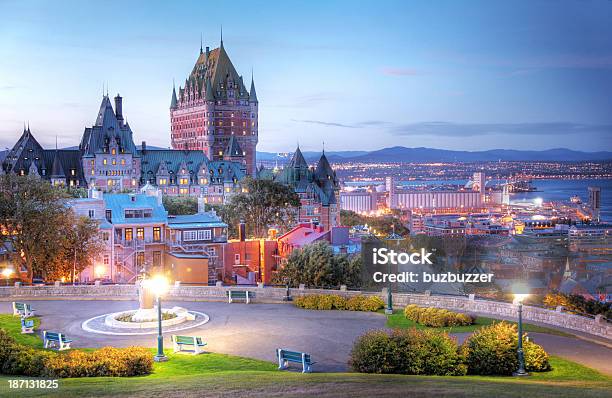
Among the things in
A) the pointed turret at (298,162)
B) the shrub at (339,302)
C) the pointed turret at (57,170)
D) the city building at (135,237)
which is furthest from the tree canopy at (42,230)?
the pointed turret at (57,170)

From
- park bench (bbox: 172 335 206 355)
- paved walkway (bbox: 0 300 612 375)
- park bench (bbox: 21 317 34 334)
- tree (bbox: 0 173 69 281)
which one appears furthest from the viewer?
tree (bbox: 0 173 69 281)

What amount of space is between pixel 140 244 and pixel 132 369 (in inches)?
1240

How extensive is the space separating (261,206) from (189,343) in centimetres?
5686

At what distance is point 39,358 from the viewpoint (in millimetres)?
18547

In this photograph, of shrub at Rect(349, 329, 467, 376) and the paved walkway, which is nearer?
shrub at Rect(349, 329, 467, 376)

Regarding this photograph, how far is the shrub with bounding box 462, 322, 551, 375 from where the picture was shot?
19.0 metres

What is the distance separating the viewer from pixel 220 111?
16550 centimetres

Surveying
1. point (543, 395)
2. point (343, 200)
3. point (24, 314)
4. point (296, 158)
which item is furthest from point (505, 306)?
point (343, 200)

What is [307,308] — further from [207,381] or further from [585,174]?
[585,174]

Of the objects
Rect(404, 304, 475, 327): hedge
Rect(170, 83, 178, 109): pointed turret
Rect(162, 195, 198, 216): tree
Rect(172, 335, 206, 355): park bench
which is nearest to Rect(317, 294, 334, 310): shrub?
Rect(404, 304, 475, 327): hedge

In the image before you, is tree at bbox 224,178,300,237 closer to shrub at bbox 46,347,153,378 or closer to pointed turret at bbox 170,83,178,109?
shrub at bbox 46,347,153,378

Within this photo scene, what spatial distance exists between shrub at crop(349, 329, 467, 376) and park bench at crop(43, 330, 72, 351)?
9.78 m

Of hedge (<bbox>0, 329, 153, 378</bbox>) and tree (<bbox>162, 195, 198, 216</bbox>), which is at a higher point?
tree (<bbox>162, 195, 198, 216</bbox>)

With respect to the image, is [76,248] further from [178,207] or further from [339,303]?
[178,207]
